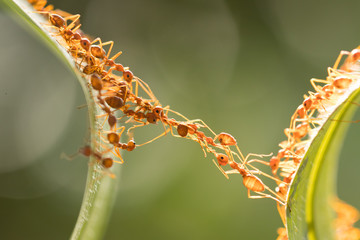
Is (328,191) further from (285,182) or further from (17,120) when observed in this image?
(17,120)

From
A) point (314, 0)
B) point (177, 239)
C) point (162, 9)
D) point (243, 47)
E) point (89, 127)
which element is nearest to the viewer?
point (89, 127)

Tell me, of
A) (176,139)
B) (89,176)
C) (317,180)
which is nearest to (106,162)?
(89,176)

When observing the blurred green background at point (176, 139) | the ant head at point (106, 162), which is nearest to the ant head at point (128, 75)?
the ant head at point (106, 162)

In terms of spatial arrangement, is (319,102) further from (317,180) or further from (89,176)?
(89,176)

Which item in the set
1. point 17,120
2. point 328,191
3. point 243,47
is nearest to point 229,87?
point 243,47

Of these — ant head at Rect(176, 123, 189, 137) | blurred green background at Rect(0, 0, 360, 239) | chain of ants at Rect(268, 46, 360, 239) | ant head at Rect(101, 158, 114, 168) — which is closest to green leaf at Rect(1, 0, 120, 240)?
ant head at Rect(101, 158, 114, 168)

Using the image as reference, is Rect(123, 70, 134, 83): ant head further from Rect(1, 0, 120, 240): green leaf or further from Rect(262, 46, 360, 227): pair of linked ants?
Rect(262, 46, 360, 227): pair of linked ants

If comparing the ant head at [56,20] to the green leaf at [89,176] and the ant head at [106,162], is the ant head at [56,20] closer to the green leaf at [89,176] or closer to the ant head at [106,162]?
the green leaf at [89,176]
